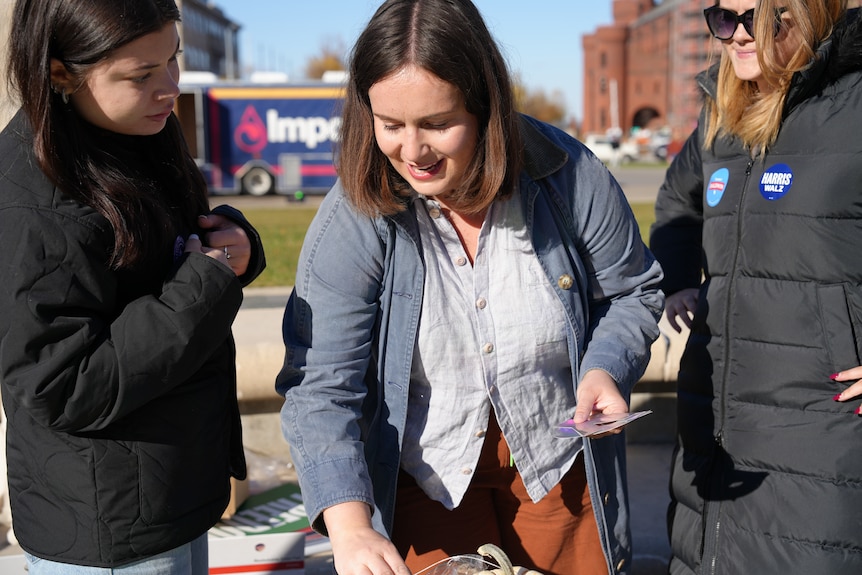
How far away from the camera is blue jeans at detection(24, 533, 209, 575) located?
182cm

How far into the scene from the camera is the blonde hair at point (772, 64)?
228cm

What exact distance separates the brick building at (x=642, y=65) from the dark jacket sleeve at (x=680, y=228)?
71.9 m

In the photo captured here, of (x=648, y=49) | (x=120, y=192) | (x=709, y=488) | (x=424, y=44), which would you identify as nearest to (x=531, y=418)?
(x=709, y=488)

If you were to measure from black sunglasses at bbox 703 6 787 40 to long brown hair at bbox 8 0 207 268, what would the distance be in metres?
1.50

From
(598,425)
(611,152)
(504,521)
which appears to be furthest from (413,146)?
(611,152)

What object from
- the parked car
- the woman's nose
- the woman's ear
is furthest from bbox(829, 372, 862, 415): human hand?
the parked car

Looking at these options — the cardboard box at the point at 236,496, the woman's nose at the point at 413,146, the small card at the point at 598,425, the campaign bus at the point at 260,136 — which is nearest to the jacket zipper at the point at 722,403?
the small card at the point at 598,425

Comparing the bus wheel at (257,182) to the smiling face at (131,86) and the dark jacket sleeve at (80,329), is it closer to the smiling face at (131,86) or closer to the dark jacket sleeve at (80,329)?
the smiling face at (131,86)

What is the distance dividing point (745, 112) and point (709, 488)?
1066mm

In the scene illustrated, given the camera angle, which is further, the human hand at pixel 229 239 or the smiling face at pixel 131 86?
the human hand at pixel 229 239

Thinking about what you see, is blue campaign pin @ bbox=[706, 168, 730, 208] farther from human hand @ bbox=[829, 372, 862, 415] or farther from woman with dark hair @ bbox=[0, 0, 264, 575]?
woman with dark hair @ bbox=[0, 0, 264, 575]

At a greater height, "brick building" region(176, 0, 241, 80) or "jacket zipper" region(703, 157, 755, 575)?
"brick building" region(176, 0, 241, 80)

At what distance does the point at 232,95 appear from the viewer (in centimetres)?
2375

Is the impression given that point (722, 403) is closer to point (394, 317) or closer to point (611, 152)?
point (394, 317)
